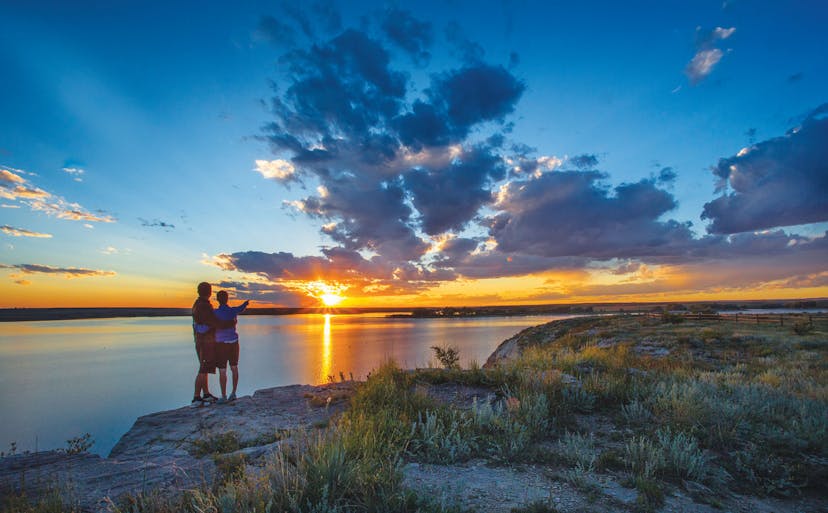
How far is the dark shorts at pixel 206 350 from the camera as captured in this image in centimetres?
973

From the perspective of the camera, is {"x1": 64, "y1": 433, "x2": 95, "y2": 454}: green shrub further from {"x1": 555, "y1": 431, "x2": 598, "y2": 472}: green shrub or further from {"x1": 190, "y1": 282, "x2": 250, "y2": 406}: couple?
{"x1": 555, "y1": 431, "x2": 598, "y2": 472}: green shrub

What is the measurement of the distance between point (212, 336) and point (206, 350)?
368 mm

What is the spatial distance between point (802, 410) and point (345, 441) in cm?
752

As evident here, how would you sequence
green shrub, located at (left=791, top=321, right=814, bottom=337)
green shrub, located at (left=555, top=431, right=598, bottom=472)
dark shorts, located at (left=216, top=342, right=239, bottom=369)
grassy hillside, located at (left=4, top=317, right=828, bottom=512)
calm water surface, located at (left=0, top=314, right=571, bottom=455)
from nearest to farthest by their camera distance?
grassy hillside, located at (left=4, top=317, right=828, bottom=512)
green shrub, located at (left=555, top=431, right=598, bottom=472)
dark shorts, located at (left=216, top=342, right=239, bottom=369)
calm water surface, located at (left=0, top=314, right=571, bottom=455)
green shrub, located at (left=791, top=321, right=814, bottom=337)

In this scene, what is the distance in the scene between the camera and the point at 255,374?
89.4 feet

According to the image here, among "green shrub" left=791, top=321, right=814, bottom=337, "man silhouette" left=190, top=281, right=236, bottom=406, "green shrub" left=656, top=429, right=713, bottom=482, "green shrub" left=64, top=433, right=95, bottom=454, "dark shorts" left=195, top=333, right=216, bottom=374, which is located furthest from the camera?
"green shrub" left=791, top=321, right=814, bottom=337

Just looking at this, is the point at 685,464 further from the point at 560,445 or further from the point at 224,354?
the point at 224,354

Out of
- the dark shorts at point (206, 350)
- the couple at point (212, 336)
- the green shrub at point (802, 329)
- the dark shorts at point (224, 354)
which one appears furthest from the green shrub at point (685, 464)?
the green shrub at point (802, 329)

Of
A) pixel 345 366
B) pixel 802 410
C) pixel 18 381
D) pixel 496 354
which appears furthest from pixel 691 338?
pixel 18 381

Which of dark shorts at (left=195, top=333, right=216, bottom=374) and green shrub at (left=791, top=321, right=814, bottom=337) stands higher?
dark shorts at (left=195, top=333, right=216, bottom=374)

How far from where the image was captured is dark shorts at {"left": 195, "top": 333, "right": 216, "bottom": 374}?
31.9 feet

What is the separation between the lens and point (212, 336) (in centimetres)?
992

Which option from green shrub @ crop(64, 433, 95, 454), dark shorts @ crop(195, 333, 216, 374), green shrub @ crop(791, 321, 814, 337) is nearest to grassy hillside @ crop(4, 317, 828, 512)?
green shrub @ crop(64, 433, 95, 454)

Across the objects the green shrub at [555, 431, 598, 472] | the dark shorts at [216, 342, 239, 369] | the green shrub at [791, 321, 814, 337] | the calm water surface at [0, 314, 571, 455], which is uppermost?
the dark shorts at [216, 342, 239, 369]
